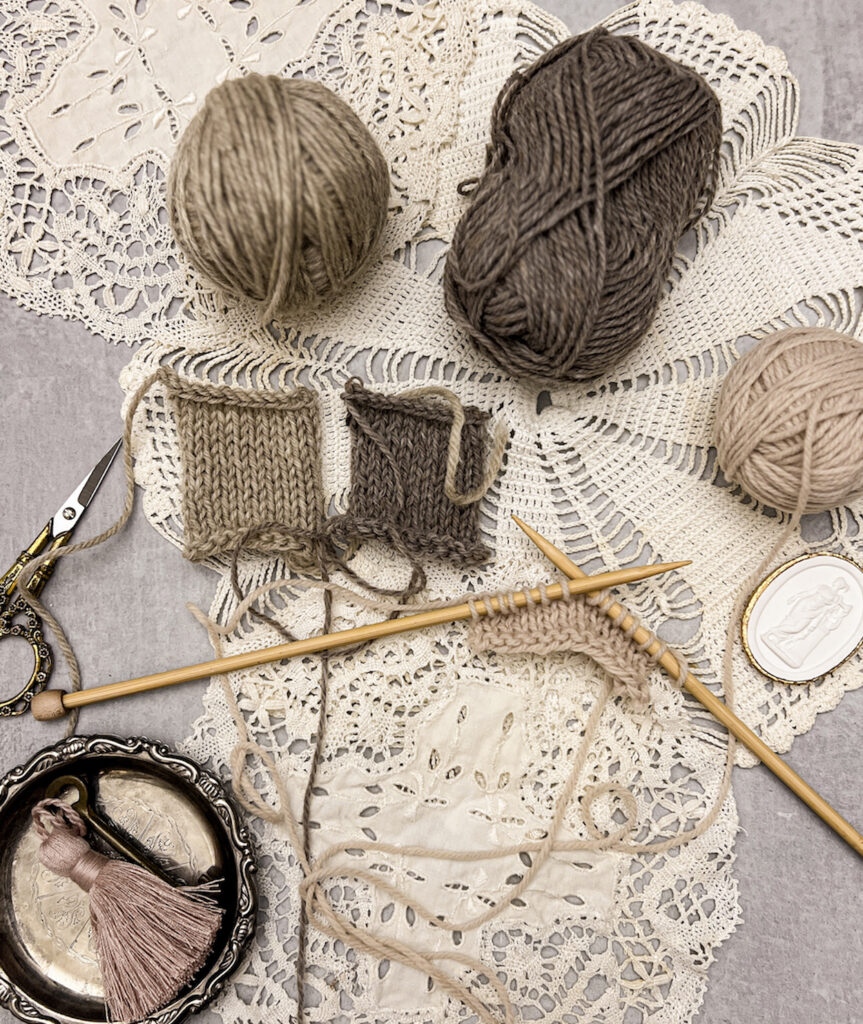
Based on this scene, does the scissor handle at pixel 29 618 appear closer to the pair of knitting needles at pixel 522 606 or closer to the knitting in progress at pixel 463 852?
the pair of knitting needles at pixel 522 606

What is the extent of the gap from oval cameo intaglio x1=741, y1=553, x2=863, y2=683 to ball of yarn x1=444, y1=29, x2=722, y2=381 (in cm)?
34

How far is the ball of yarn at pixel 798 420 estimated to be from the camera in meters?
0.77

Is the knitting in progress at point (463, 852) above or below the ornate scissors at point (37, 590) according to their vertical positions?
below

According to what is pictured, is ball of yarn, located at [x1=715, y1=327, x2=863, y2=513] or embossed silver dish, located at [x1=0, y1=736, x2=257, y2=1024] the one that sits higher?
ball of yarn, located at [x1=715, y1=327, x2=863, y2=513]

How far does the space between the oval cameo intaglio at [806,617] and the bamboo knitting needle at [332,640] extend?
0.41 feet

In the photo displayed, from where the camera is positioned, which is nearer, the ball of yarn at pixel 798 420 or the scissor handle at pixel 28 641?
the ball of yarn at pixel 798 420

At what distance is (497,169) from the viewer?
0.80m

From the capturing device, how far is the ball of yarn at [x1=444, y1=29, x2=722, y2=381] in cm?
74

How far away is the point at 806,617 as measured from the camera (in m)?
0.86

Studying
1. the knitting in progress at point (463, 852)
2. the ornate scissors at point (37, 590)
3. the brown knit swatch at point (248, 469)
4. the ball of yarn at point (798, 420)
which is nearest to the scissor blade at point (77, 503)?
the ornate scissors at point (37, 590)

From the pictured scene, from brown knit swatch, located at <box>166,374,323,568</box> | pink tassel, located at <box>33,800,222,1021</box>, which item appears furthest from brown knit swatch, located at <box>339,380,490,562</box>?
pink tassel, located at <box>33,800,222,1021</box>

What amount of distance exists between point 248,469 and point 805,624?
2.20 ft

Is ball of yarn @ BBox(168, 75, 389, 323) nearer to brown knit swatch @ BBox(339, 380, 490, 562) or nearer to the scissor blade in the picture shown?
brown knit swatch @ BBox(339, 380, 490, 562)

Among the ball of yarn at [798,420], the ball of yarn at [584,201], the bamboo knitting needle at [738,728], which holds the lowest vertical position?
the bamboo knitting needle at [738,728]
